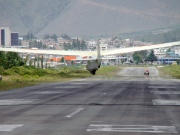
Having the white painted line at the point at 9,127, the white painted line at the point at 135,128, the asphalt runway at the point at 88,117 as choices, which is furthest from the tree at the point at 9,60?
the white painted line at the point at 135,128

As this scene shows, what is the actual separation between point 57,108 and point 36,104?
8.45ft

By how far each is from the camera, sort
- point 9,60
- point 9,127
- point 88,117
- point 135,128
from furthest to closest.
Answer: point 9,60 → point 88,117 → point 135,128 → point 9,127

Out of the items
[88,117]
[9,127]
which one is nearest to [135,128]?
A: [88,117]

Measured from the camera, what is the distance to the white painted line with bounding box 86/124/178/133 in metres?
21.3

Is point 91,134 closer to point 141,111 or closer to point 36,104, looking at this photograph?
point 141,111

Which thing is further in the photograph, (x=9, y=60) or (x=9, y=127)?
(x=9, y=60)

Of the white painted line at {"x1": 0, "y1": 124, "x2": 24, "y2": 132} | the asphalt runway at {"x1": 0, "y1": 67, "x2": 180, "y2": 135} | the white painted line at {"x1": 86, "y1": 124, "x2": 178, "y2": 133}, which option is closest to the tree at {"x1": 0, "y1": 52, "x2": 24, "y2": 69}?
the asphalt runway at {"x1": 0, "y1": 67, "x2": 180, "y2": 135}

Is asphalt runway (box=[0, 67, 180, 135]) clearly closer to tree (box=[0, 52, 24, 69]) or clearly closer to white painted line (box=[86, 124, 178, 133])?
white painted line (box=[86, 124, 178, 133])

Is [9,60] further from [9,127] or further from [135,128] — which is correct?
[135,128]

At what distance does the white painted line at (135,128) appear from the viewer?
21.3 metres

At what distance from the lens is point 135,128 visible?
2197cm

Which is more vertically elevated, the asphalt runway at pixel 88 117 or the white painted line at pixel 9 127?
the white painted line at pixel 9 127

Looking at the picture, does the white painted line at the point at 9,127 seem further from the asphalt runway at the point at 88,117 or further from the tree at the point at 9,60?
the tree at the point at 9,60

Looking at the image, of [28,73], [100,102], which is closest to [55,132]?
[100,102]
